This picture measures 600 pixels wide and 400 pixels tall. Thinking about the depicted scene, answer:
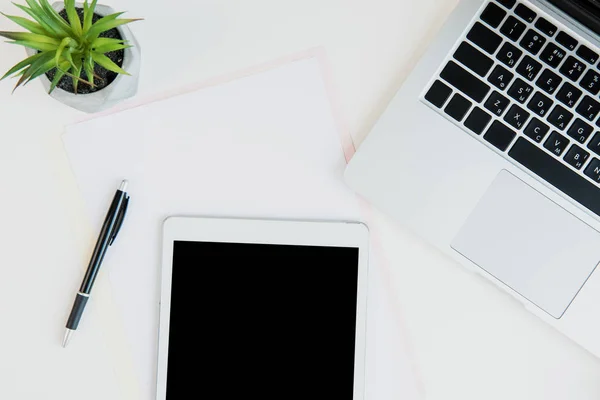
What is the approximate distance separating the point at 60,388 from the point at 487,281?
487 mm

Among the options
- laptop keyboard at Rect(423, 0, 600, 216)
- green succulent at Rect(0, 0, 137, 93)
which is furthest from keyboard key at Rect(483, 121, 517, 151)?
green succulent at Rect(0, 0, 137, 93)

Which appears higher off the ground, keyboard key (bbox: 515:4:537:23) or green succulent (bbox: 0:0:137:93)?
keyboard key (bbox: 515:4:537:23)

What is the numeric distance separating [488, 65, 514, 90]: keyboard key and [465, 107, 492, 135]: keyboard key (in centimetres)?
3

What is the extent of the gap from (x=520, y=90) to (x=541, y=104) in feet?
0.08

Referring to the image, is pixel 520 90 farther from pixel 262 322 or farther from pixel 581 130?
pixel 262 322

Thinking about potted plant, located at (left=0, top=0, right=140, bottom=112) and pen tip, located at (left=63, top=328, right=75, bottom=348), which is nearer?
potted plant, located at (left=0, top=0, right=140, bottom=112)

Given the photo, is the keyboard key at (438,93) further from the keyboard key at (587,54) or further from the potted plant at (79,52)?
the potted plant at (79,52)

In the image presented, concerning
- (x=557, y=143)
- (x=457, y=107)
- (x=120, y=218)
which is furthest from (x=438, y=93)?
(x=120, y=218)

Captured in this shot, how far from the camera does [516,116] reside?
0.59m

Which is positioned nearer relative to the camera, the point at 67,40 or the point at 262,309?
the point at 67,40

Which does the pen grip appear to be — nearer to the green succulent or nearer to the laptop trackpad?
the green succulent

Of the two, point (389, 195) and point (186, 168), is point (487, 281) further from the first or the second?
point (186, 168)

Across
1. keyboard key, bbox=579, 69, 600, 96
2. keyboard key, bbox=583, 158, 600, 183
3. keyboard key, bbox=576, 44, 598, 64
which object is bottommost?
keyboard key, bbox=583, 158, 600, 183

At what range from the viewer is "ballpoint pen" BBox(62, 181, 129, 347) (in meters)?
0.65
